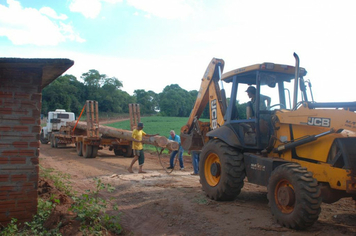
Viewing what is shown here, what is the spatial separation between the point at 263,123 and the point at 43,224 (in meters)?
4.41

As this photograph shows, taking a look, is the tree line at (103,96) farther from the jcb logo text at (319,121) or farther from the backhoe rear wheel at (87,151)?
the jcb logo text at (319,121)

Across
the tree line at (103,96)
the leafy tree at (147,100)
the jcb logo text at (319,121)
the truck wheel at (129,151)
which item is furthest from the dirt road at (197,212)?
the leafy tree at (147,100)

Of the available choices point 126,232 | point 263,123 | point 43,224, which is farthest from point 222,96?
point 43,224

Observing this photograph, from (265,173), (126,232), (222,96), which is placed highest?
(222,96)

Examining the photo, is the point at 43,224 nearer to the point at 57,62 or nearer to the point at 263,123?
the point at 57,62

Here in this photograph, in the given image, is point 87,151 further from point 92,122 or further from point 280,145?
point 280,145

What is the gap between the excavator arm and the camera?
26.1 feet

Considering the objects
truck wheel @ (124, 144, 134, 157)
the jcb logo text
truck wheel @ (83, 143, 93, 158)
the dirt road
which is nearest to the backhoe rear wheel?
truck wheel @ (83, 143, 93, 158)

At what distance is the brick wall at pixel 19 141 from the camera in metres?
5.20

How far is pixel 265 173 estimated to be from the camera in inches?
232

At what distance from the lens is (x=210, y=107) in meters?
8.32

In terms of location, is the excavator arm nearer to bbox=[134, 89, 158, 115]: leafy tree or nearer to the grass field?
the grass field

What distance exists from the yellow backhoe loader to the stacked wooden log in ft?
10.5

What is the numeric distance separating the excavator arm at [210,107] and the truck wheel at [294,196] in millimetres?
2740
